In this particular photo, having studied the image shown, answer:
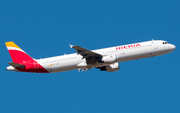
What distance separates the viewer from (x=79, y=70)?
5659cm

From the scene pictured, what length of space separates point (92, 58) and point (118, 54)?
17.2 ft

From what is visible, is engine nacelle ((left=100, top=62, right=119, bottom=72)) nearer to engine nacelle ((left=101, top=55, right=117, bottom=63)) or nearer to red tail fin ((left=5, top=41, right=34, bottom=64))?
engine nacelle ((left=101, top=55, right=117, bottom=63))

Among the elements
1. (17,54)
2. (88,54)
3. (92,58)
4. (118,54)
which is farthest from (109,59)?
(17,54)

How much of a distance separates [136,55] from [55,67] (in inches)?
653

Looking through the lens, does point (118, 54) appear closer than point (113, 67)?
Yes

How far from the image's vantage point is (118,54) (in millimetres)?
53156

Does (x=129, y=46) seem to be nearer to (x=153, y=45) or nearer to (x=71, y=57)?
(x=153, y=45)

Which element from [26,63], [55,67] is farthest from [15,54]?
[55,67]

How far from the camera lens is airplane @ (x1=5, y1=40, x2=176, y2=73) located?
53.0 meters

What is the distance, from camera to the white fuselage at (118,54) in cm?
5322

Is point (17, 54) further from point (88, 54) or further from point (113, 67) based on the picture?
point (113, 67)

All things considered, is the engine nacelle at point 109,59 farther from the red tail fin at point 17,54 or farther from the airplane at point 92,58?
the red tail fin at point 17,54

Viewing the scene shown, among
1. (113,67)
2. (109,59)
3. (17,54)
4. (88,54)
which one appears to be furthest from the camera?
(17,54)

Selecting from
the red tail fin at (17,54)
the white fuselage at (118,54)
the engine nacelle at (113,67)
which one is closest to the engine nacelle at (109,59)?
the white fuselage at (118,54)
